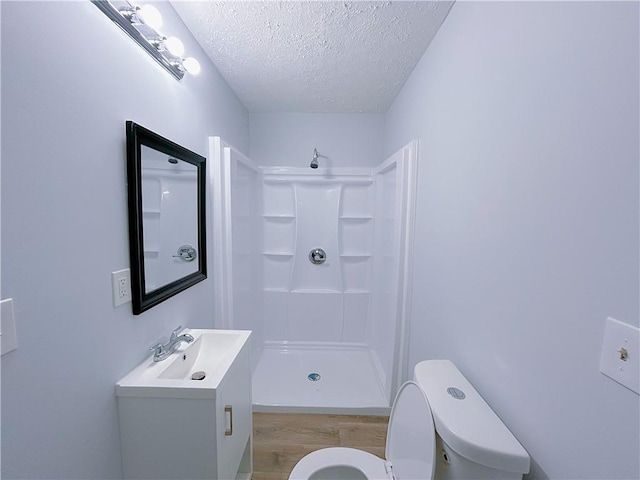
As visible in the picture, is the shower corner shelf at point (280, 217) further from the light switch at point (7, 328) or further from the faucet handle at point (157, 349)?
the light switch at point (7, 328)

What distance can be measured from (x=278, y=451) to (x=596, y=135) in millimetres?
2109

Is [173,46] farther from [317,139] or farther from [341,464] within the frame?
[341,464]

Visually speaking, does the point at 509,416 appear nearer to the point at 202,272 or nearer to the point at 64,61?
the point at 202,272

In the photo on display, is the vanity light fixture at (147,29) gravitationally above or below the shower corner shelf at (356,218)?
above

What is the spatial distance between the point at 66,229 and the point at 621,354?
1341 mm

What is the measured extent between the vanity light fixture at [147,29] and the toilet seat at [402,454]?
1.64 metres

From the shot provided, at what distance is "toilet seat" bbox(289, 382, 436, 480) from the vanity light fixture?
1.64m

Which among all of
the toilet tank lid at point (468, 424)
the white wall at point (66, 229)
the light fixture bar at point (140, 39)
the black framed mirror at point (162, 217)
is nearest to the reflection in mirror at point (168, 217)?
the black framed mirror at point (162, 217)

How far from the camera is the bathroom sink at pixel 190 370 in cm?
93

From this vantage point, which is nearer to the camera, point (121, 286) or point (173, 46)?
point (121, 286)

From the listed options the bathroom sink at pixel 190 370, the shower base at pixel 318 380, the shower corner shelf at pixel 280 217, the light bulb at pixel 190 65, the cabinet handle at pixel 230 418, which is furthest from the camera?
the shower corner shelf at pixel 280 217

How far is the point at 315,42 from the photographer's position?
1442 millimetres

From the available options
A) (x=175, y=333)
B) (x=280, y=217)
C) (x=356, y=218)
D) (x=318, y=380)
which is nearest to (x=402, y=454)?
(x=175, y=333)

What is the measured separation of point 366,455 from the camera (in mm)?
1193
